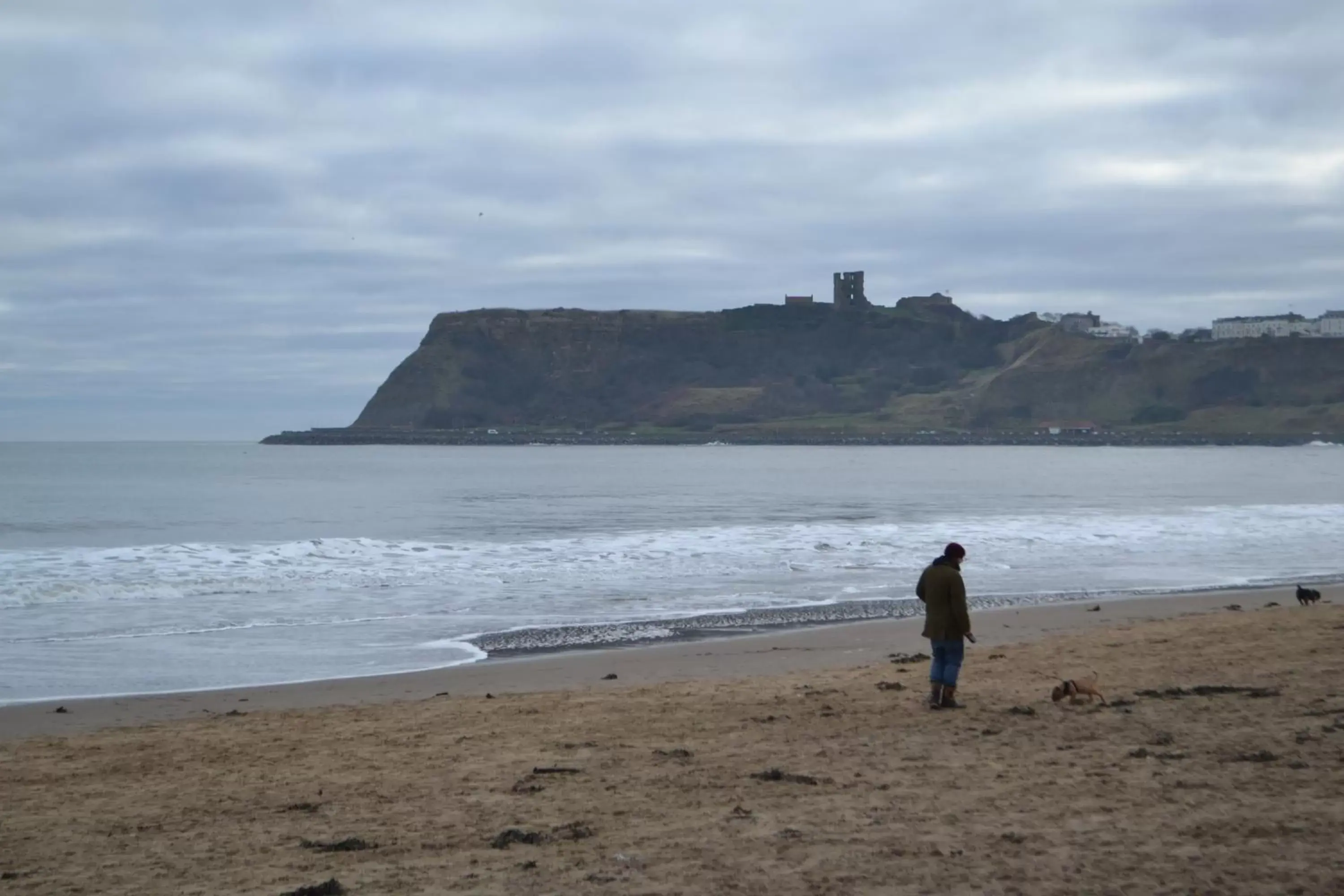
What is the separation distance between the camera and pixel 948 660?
9906 millimetres

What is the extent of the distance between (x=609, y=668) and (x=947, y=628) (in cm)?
452

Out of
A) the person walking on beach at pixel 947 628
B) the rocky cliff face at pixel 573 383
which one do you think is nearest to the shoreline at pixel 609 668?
the person walking on beach at pixel 947 628

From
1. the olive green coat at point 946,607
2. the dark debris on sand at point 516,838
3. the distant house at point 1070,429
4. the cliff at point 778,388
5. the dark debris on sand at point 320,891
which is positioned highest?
the cliff at point 778,388

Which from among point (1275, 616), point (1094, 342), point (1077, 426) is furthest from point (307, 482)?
point (1094, 342)

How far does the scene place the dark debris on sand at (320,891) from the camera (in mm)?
5566

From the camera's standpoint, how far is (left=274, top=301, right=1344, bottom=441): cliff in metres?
163

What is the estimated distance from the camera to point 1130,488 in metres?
60.1

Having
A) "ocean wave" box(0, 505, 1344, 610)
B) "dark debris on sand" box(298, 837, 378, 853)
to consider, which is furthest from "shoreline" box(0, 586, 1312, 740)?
"dark debris on sand" box(298, 837, 378, 853)

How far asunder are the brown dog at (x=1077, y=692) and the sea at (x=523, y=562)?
650 centimetres

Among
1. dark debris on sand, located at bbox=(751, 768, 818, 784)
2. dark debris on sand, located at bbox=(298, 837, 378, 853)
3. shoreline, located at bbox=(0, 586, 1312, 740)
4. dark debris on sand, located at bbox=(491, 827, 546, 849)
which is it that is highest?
dark debris on sand, located at bbox=(491, 827, 546, 849)

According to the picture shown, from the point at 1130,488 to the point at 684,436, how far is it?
115558 mm

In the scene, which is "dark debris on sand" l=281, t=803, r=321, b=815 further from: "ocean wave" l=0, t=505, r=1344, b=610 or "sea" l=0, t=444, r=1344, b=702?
"ocean wave" l=0, t=505, r=1344, b=610

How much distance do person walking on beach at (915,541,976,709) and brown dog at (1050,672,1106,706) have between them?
0.76 metres

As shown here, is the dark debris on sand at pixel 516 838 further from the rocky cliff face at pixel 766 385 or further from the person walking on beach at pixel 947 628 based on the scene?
the rocky cliff face at pixel 766 385
